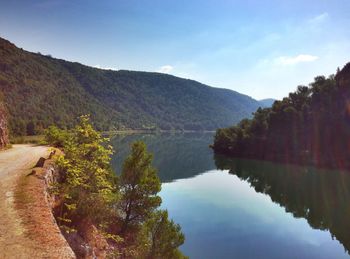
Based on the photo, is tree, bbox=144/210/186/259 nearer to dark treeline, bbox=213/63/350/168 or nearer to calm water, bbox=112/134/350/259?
calm water, bbox=112/134/350/259

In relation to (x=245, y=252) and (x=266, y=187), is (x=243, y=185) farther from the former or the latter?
(x=245, y=252)

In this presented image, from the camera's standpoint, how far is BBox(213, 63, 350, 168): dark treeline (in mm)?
98438

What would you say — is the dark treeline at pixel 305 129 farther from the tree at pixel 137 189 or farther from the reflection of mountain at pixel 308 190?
the tree at pixel 137 189

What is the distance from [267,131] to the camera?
116188 millimetres

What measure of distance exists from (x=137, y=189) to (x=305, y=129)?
3790 inches

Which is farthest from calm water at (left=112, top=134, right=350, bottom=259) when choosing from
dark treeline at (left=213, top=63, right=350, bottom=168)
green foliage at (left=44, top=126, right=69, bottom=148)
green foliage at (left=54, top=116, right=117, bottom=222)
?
dark treeline at (left=213, top=63, right=350, bottom=168)

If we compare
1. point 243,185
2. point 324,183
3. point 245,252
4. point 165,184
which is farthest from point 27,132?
point 245,252

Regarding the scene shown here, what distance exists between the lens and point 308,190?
60.1 metres

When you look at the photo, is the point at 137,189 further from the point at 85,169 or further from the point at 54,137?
the point at 54,137

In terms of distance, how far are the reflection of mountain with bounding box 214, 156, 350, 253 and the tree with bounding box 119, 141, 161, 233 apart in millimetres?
21901

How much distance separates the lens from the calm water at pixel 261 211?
3177 centimetres

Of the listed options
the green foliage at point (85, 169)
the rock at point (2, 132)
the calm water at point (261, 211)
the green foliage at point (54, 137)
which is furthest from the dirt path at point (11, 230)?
the rock at point (2, 132)

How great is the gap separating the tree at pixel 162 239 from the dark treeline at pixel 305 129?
79.2 m

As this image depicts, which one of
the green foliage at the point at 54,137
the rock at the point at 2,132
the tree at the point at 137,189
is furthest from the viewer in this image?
the rock at the point at 2,132
